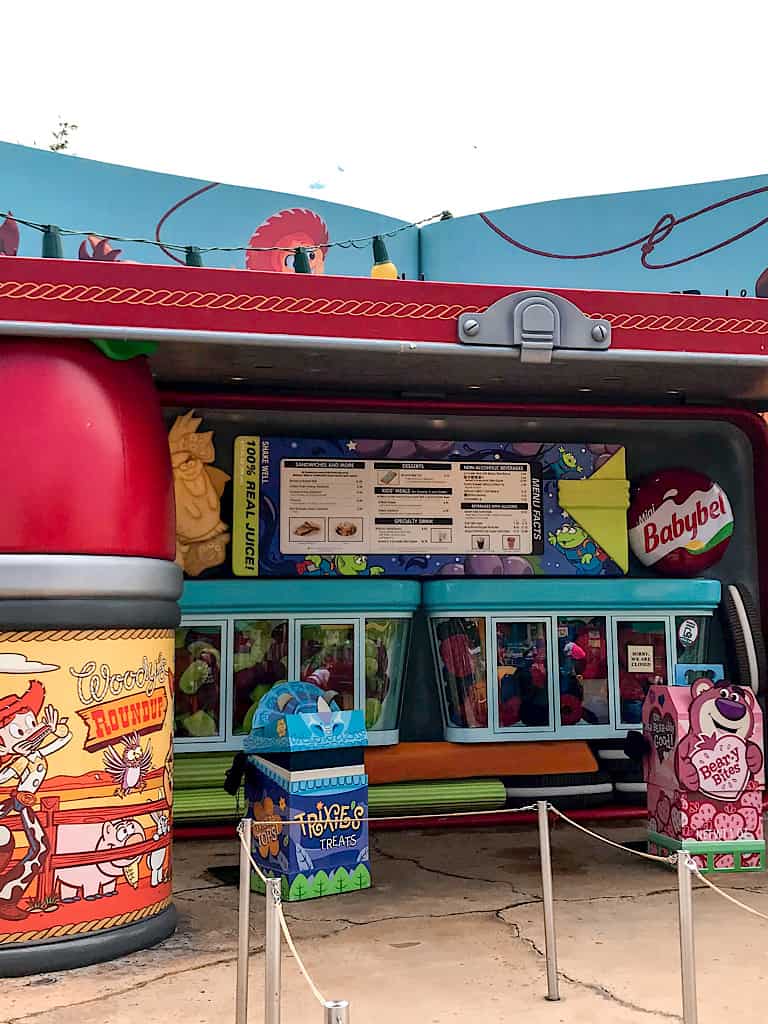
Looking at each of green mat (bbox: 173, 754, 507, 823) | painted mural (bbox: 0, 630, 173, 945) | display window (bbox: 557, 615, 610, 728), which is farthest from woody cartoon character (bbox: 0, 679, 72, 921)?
display window (bbox: 557, 615, 610, 728)

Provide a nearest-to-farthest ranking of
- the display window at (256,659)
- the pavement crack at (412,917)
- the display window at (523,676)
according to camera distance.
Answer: the pavement crack at (412,917) → the display window at (256,659) → the display window at (523,676)

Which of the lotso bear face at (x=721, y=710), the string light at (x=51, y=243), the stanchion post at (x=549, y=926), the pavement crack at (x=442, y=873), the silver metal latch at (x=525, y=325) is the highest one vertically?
the string light at (x=51, y=243)

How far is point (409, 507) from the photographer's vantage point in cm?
811

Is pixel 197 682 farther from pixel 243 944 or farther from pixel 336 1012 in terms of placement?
pixel 336 1012

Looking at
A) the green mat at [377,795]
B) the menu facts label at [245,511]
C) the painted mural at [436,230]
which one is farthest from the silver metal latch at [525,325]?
the painted mural at [436,230]

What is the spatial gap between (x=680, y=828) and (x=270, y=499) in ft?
11.8

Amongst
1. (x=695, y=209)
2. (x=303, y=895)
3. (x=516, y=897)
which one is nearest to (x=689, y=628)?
(x=516, y=897)

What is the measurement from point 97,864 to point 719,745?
3.65 m

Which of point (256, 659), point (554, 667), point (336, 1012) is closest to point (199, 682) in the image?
point (256, 659)

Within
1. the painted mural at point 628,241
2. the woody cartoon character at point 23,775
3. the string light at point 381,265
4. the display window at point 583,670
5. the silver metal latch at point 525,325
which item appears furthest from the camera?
the painted mural at point 628,241

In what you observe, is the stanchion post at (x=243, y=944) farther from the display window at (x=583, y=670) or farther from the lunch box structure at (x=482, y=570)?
the display window at (x=583, y=670)

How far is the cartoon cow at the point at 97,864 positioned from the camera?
4828mm

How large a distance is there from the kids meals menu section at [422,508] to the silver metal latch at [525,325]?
259 cm

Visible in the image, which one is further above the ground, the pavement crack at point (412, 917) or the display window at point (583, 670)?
the display window at point (583, 670)
